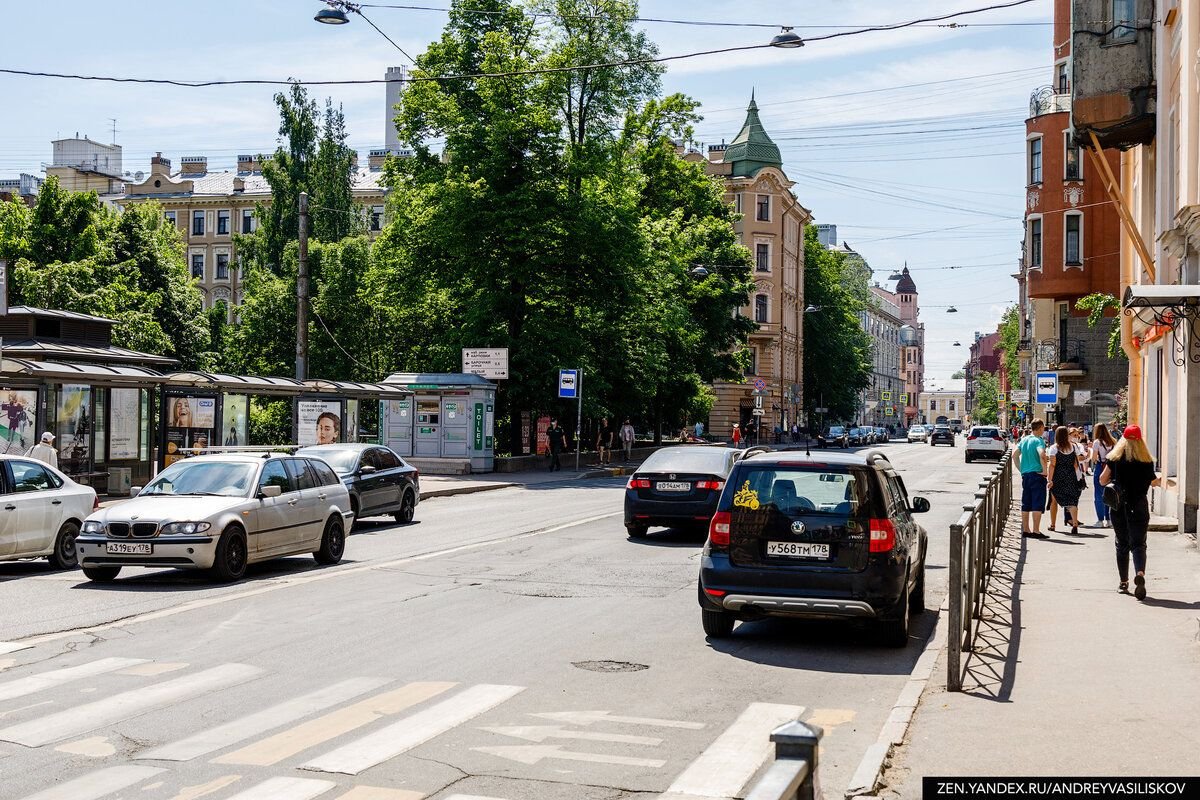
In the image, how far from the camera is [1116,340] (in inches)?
1238

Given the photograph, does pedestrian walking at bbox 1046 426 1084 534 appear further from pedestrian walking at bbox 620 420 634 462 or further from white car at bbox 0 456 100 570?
pedestrian walking at bbox 620 420 634 462

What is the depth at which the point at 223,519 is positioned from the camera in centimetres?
1395

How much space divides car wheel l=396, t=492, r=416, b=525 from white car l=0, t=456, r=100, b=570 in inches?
296

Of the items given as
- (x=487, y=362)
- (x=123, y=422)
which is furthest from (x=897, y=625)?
(x=487, y=362)

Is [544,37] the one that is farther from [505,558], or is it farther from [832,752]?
[832,752]

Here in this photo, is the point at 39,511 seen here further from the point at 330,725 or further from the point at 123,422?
the point at 123,422

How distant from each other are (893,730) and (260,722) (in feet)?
11.8

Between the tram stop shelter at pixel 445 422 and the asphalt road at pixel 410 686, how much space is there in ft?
78.9

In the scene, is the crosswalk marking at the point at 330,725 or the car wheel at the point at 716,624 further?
the car wheel at the point at 716,624

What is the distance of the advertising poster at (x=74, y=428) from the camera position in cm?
2331

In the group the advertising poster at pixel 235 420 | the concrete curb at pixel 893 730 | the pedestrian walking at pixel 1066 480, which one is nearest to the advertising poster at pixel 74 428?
the advertising poster at pixel 235 420

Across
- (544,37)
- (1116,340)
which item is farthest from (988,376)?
(1116,340)

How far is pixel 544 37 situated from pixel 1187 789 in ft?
155

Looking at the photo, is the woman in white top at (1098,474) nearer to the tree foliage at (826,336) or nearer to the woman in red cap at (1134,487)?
the woman in red cap at (1134,487)
